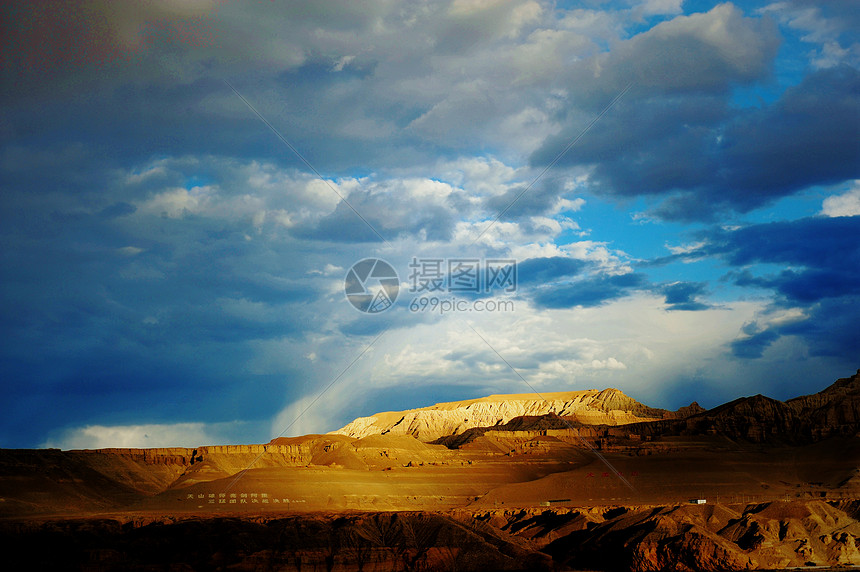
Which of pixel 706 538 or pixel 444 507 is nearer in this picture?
pixel 706 538

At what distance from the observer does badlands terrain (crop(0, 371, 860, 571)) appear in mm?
88312

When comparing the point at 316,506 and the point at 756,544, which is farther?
the point at 316,506

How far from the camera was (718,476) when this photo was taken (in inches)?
6437

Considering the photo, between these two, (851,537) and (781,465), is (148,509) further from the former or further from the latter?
(781,465)

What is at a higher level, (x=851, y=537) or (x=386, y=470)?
(x=386, y=470)

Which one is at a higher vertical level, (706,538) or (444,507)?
(444,507)

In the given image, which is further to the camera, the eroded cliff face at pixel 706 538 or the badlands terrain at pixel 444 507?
the eroded cliff face at pixel 706 538

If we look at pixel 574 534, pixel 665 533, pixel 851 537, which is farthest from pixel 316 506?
pixel 851 537

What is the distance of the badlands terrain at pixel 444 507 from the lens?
88312 millimetres

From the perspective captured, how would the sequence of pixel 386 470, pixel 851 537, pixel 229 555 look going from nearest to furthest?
pixel 229 555
pixel 851 537
pixel 386 470

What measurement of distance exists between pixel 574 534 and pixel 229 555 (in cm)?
4320

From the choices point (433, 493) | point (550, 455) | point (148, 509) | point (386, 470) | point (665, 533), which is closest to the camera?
point (665, 533)

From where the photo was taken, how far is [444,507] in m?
149

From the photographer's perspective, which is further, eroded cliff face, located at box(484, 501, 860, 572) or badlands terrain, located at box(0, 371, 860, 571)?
eroded cliff face, located at box(484, 501, 860, 572)
